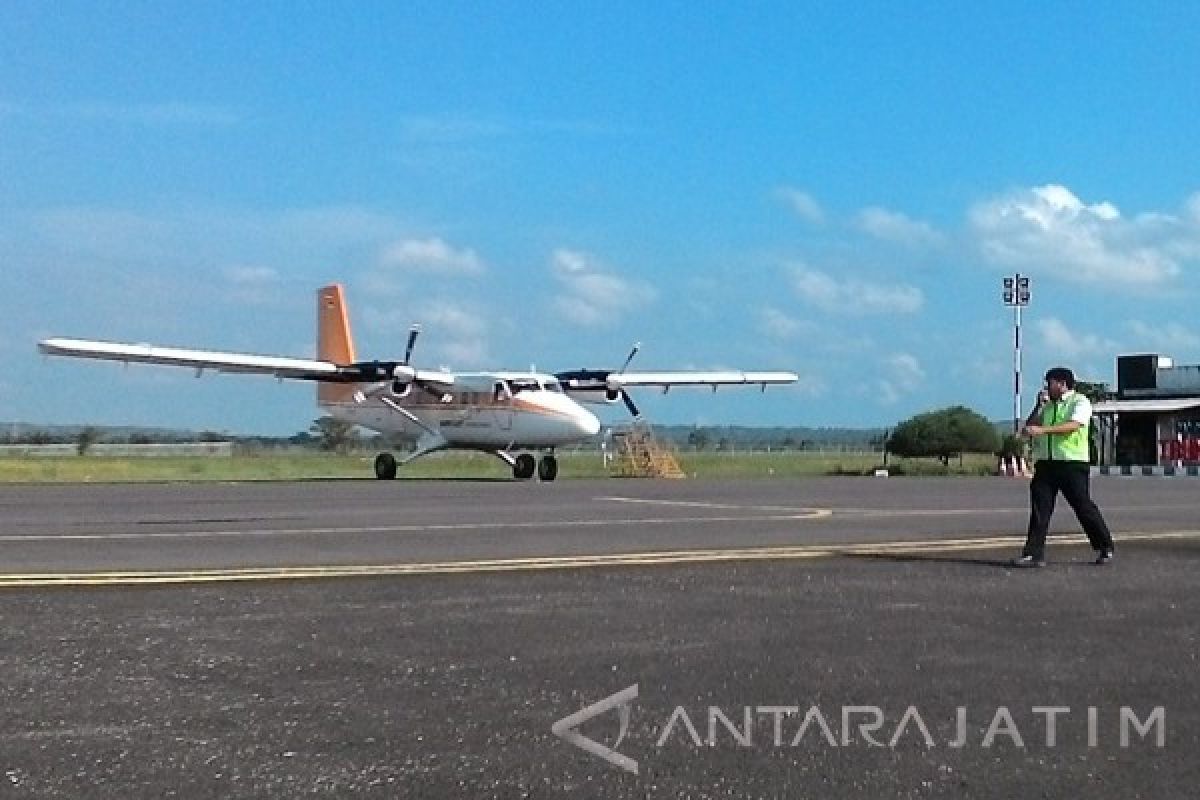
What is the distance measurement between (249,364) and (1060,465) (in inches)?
1299

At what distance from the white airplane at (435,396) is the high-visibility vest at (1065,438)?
27.8 m

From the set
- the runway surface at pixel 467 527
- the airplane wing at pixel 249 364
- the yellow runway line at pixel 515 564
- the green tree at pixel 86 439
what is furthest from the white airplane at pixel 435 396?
the green tree at pixel 86 439

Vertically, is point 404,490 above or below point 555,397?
below

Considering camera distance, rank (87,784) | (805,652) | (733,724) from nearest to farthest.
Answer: (87,784) < (733,724) < (805,652)

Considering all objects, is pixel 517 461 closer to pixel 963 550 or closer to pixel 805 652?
pixel 963 550

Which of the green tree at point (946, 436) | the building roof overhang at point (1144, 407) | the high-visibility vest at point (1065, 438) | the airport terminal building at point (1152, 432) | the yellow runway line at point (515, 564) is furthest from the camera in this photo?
the green tree at point (946, 436)

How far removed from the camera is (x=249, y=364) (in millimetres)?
41219

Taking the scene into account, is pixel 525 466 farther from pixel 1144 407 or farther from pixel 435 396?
pixel 1144 407

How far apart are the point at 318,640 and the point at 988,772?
3.79 meters

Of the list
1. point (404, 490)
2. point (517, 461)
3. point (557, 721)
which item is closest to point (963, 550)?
point (557, 721)

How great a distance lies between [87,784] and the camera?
14.7ft

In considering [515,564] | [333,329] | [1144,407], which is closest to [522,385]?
[333,329]

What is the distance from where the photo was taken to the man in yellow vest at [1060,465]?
440 inches

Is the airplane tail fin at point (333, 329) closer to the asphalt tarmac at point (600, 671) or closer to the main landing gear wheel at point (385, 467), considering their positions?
the main landing gear wheel at point (385, 467)
